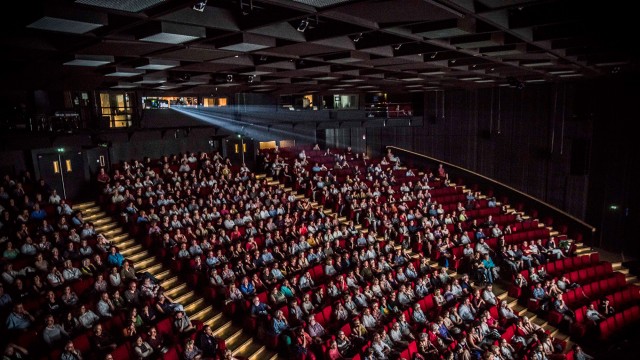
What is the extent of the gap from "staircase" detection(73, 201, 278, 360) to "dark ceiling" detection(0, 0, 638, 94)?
Answer: 11.4 ft

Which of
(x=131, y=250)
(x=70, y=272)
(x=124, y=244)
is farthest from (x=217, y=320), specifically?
(x=124, y=244)

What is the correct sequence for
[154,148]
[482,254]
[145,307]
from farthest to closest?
[154,148]
[482,254]
[145,307]

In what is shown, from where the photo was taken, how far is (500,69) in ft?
25.7

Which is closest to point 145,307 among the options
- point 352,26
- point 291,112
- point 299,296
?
point 299,296

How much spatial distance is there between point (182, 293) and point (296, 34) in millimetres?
5270

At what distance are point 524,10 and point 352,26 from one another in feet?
5.57

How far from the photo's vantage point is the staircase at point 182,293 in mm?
6250

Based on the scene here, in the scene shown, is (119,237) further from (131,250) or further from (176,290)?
(176,290)

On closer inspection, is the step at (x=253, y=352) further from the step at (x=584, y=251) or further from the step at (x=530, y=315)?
the step at (x=584, y=251)

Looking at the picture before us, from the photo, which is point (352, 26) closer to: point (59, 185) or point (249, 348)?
point (249, 348)

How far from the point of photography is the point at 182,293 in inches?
289

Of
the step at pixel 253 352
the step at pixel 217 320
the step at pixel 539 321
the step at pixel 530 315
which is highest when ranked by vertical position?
the step at pixel 217 320

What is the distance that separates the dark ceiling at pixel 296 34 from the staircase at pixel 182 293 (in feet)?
11.4

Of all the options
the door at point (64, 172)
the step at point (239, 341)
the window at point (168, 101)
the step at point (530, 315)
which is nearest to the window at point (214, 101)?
the window at point (168, 101)
